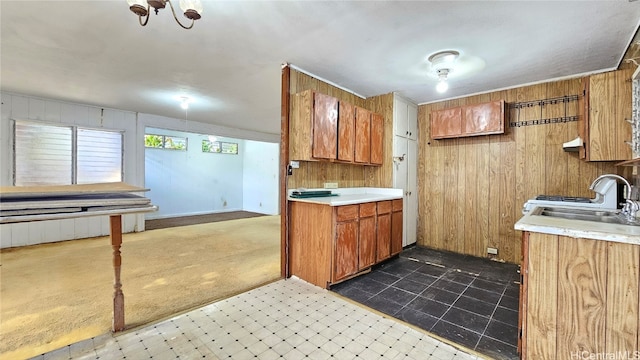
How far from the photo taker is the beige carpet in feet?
6.70

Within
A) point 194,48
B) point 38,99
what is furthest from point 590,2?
point 38,99

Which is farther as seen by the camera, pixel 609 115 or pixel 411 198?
pixel 411 198

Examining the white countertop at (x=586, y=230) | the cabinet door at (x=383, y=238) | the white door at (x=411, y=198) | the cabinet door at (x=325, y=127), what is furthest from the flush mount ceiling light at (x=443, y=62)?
the white countertop at (x=586, y=230)

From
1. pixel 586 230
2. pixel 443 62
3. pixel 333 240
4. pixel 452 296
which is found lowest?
pixel 452 296

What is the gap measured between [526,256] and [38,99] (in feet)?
22.2

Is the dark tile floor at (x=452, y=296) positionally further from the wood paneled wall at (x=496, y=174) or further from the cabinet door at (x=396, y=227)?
the wood paneled wall at (x=496, y=174)

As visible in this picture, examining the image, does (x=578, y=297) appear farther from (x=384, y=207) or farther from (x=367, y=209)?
(x=384, y=207)

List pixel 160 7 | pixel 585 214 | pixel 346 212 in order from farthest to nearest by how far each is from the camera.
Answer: pixel 346 212 < pixel 585 214 < pixel 160 7

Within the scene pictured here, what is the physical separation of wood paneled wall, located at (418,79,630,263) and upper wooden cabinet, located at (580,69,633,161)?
75cm

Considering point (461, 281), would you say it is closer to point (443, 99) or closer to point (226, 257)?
point (443, 99)

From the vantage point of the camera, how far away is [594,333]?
1.36m

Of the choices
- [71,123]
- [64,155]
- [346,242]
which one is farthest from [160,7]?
[64,155]

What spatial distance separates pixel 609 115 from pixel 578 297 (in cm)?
193

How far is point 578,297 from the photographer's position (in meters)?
1.39
